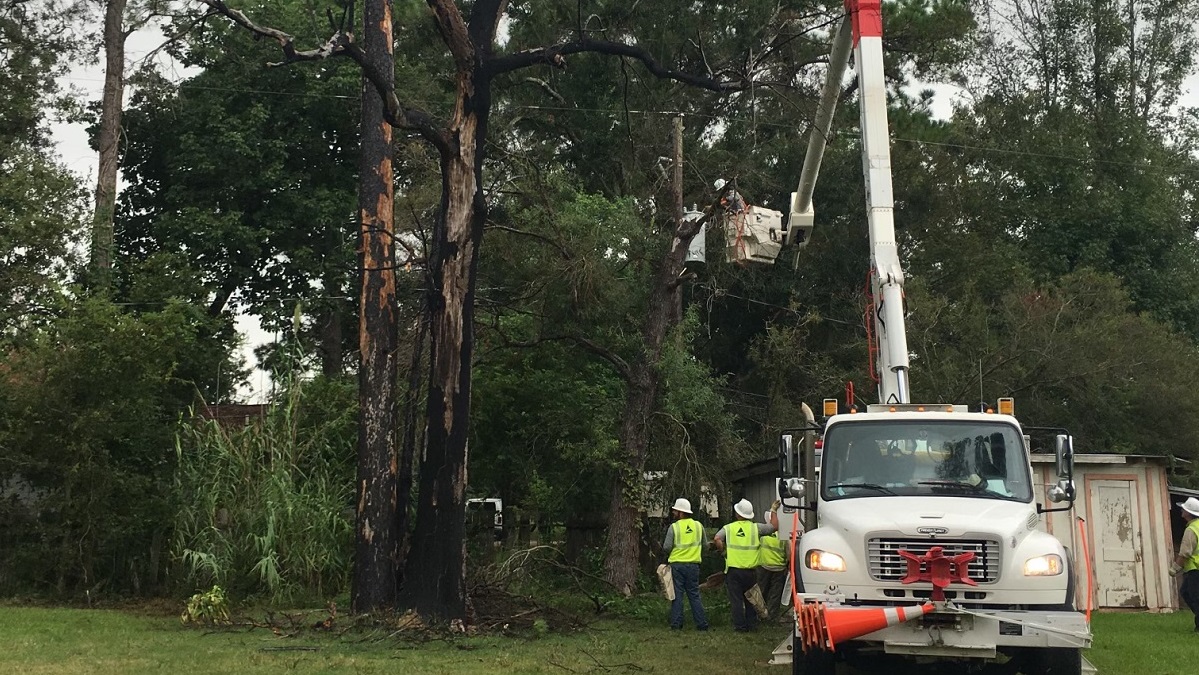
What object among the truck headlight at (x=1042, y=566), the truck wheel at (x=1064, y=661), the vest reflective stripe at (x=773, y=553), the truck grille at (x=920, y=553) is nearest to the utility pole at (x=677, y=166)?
the vest reflective stripe at (x=773, y=553)

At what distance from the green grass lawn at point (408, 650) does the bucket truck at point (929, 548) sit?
1733mm

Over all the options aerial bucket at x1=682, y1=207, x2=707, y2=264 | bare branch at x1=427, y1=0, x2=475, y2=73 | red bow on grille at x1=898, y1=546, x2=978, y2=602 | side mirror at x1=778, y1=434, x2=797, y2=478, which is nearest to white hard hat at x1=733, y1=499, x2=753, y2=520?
side mirror at x1=778, y1=434, x2=797, y2=478

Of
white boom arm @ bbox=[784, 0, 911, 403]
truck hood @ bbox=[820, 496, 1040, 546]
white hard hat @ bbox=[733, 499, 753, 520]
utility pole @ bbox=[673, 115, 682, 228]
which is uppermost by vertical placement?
utility pole @ bbox=[673, 115, 682, 228]

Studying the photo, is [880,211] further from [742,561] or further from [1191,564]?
[1191,564]

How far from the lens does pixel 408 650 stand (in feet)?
44.0

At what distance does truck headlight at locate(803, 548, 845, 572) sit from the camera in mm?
10383

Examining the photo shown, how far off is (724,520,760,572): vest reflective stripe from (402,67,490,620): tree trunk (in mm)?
3359

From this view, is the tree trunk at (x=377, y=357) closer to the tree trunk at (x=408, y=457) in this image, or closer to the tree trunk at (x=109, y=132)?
the tree trunk at (x=408, y=457)

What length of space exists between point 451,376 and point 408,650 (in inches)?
133

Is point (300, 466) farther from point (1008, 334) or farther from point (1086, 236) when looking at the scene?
point (1086, 236)

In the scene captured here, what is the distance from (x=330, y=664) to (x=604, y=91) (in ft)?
72.4

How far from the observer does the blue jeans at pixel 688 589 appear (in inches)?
640

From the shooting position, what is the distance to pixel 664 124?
99.7 feet

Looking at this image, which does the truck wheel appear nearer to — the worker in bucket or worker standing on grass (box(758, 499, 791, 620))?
worker standing on grass (box(758, 499, 791, 620))
